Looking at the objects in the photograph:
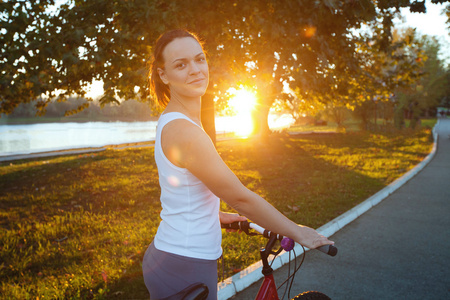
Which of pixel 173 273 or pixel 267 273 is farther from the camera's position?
pixel 267 273

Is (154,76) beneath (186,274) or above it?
above

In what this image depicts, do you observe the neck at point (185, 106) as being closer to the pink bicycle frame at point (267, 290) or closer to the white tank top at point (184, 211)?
the white tank top at point (184, 211)

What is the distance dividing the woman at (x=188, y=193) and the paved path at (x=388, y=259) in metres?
2.58

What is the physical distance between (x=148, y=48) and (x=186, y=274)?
320 inches

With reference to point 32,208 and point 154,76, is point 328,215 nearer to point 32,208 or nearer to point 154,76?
point 154,76

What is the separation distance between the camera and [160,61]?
1651mm

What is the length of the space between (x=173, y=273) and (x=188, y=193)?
1.24ft

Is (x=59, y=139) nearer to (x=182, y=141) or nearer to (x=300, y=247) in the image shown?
(x=300, y=247)

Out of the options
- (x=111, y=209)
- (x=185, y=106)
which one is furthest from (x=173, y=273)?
(x=111, y=209)

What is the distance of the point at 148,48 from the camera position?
8789 mm

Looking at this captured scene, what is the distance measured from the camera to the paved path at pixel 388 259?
403 centimetres

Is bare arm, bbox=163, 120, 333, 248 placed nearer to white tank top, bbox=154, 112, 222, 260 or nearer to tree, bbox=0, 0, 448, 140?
white tank top, bbox=154, 112, 222, 260

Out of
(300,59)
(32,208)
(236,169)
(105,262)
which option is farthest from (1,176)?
(300,59)

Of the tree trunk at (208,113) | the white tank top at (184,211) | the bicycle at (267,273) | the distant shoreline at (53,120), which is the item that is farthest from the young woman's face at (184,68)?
the distant shoreline at (53,120)
